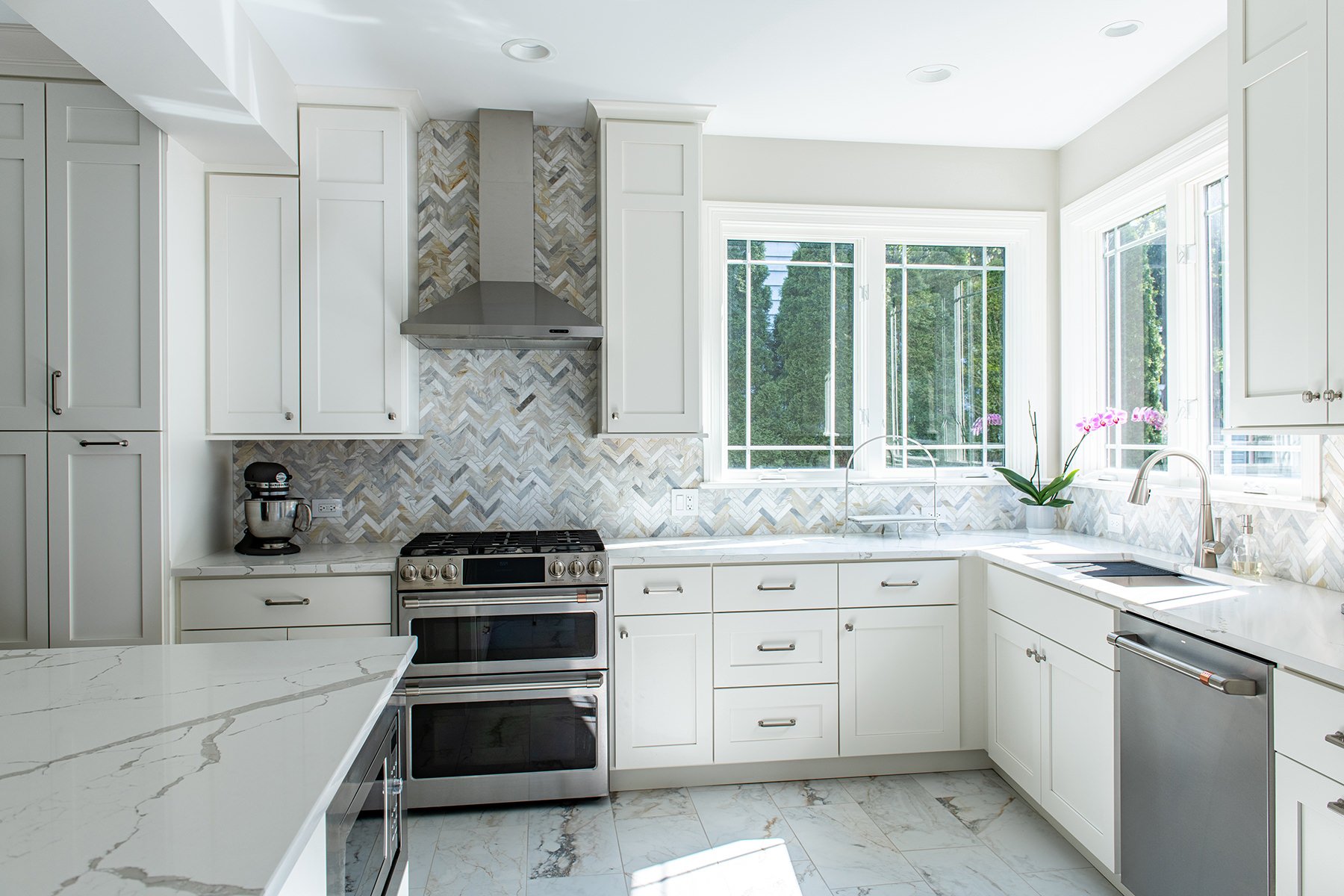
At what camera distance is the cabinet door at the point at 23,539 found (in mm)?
2484

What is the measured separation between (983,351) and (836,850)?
234 cm

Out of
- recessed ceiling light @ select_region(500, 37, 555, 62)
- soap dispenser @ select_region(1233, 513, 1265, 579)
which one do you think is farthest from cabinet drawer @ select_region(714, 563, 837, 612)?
recessed ceiling light @ select_region(500, 37, 555, 62)

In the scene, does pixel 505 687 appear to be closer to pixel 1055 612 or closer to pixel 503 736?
pixel 503 736

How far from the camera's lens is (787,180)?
3.50 m

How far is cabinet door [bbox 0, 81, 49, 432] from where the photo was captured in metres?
2.48

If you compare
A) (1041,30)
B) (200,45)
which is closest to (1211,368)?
(1041,30)

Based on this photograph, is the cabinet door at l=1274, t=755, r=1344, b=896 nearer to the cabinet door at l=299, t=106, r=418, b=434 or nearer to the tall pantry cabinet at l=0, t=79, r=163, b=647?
the cabinet door at l=299, t=106, r=418, b=434

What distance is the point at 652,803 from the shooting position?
111 inches

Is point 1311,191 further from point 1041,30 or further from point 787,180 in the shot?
point 787,180

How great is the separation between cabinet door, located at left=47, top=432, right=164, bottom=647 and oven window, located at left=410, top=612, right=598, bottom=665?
0.86m

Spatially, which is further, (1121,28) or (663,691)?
(663,691)

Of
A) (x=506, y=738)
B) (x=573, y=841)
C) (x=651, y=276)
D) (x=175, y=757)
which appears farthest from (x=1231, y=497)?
(x=175, y=757)

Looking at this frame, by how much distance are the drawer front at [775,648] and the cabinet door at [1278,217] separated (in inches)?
59.1

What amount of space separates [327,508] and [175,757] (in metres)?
2.34
